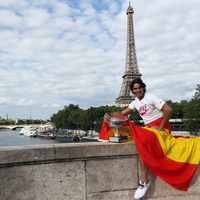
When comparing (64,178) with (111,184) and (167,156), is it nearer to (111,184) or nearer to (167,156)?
(111,184)

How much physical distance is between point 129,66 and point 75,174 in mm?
105425

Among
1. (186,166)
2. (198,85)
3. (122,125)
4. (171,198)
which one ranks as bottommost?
(171,198)

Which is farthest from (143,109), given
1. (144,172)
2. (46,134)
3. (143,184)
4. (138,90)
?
(46,134)

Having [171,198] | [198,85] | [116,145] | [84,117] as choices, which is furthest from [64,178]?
[84,117]

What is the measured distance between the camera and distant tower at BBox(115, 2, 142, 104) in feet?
358

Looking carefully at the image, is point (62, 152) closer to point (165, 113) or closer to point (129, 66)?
point (165, 113)

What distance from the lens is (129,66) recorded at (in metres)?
110

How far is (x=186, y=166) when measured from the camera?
243 inches

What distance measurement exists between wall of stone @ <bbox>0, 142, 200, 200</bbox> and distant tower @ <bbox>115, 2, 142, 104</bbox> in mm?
101794

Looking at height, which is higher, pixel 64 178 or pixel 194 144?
pixel 194 144

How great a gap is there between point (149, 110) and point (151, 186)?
1176mm

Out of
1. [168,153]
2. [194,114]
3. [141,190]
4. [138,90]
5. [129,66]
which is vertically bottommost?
[141,190]

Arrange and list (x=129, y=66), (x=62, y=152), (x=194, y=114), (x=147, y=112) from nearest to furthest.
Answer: (x=62, y=152) < (x=147, y=112) < (x=194, y=114) < (x=129, y=66)

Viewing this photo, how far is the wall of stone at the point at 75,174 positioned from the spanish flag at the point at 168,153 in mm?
224
